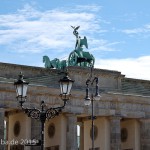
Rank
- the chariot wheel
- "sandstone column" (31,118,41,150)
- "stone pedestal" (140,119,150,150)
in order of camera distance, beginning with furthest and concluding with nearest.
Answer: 1. "stone pedestal" (140,119,150,150)
2. the chariot wheel
3. "sandstone column" (31,118,41,150)

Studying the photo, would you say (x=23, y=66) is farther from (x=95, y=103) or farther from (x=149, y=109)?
(x=149, y=109)

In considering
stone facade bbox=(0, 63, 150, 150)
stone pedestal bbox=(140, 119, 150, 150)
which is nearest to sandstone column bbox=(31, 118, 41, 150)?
stone facade bbox=(0, 63, 150, 150)

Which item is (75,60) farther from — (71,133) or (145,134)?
(145,134)

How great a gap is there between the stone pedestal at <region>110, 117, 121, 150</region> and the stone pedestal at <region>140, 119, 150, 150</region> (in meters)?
3.41

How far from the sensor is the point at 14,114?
1850 inches

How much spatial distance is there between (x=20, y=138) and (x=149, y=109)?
1409 cm

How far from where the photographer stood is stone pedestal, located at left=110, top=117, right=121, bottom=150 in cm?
4798

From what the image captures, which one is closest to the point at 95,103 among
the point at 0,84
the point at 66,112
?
the point at 66,112

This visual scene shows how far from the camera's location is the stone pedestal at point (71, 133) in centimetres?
4559

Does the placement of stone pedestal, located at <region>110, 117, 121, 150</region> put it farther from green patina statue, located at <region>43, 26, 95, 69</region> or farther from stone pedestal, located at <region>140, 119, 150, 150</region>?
green patina statue, located at <region>43, 26, 95, 69</region>

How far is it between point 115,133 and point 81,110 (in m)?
4.42

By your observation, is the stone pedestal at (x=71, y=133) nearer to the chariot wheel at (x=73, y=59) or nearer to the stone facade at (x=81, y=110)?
the stone facade at (x=81, y=110)

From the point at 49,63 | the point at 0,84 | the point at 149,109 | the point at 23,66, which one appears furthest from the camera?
the point at 149,109

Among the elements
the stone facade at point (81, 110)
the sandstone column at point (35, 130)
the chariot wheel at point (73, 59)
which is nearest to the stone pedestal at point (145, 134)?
the stone facade at point (81, 110)
